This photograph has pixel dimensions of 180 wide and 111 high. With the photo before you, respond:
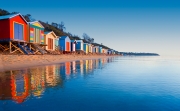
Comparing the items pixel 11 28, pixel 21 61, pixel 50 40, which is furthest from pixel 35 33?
pixel 21 61

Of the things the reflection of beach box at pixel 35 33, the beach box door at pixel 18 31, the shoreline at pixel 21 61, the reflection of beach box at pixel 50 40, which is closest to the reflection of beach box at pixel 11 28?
the beach box door at pixel 18 31

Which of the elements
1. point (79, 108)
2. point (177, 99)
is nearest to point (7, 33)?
Answer: point (79, 108)

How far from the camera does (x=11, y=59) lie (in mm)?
18141

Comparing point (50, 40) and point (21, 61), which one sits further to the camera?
point (50, 40)

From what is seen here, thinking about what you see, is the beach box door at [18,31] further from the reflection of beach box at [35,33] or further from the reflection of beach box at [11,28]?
the reflection of beach box at [35,33]

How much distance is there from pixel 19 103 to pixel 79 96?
8.16 ft

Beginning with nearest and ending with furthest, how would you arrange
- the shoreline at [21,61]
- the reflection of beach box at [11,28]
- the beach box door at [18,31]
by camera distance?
the shoreline at [21,61] → the reflection of beach box at [11,28] → the beach box door at [18,31]

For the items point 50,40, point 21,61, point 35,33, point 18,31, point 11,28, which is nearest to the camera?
point 21,61

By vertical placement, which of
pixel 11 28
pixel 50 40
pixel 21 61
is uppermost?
pixel 11 28

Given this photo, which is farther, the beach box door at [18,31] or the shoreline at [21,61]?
the beach box door at [18,31]

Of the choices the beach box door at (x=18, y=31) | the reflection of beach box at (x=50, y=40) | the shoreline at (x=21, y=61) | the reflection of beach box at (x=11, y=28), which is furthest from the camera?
the reflection of beach box at (x=50, y=40)

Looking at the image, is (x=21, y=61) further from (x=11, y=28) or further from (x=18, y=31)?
(x=18, y=31)

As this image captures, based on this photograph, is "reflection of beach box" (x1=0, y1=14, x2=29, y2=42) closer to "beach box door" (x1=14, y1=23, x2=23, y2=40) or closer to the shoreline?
"beach box door" (x1=14, y1=23, x2=23, y2=40)

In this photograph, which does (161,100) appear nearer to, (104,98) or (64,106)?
(104,98)
